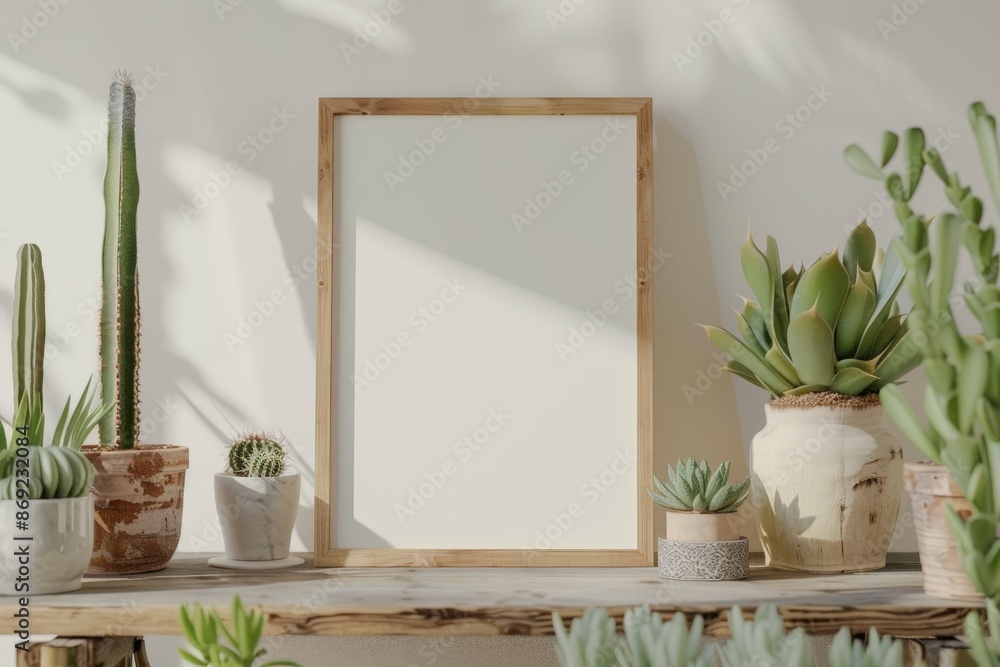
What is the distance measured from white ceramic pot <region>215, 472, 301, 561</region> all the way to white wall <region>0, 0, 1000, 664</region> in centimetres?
14

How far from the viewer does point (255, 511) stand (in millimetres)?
1279

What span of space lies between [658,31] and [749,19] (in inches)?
5.9

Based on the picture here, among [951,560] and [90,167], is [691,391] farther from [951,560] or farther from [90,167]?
[90,167]

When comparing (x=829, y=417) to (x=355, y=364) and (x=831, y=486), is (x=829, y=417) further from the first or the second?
(x=355, y=364)

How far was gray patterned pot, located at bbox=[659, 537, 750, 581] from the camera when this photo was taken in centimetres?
118

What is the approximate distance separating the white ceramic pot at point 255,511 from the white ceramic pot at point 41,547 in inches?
8.5

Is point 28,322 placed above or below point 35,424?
above

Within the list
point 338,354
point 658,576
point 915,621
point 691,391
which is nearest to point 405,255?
point 338,354

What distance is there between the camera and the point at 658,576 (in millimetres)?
1220

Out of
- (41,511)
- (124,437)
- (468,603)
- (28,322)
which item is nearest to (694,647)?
(468,603)

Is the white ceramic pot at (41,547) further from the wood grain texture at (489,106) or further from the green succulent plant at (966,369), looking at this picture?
the green succulent plant at (966,369)

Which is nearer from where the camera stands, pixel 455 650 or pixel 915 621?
pixel 915 621

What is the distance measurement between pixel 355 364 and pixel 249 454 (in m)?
0.21

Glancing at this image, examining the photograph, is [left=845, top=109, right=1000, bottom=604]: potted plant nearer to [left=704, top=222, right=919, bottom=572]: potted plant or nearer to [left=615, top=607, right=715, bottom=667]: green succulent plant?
[left=615, top=607, right=715, bottom=667]: green succulent plant
